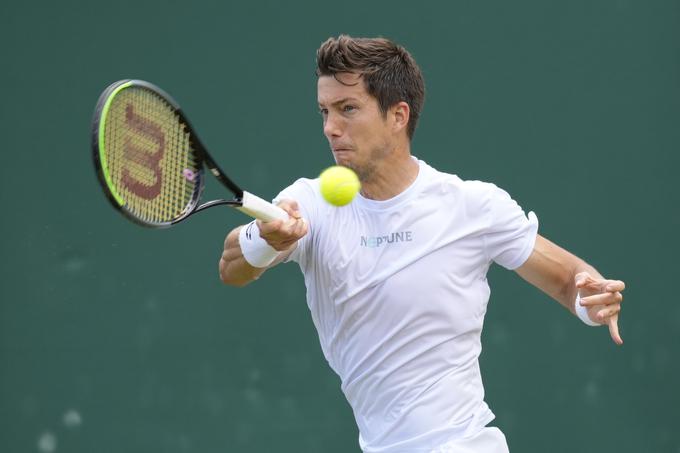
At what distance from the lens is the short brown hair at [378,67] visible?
3225 millimetres

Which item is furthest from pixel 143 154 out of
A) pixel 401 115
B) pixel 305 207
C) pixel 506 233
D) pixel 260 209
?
pixel 506 233

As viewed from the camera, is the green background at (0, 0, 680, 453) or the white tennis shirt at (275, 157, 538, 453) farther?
the green background at (0, 0, 680, 453)

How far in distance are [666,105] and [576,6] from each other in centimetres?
59

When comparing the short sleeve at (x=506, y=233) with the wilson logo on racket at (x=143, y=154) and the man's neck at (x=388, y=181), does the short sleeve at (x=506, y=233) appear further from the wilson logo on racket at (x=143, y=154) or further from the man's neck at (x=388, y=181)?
the wilson logo on racket at (x=143, y=154)

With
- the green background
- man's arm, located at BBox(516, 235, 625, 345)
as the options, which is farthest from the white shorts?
the green background

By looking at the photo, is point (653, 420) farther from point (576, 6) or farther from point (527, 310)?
point (576, 6)

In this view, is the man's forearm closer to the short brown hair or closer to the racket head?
the racket head

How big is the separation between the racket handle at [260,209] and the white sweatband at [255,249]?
136 millimetres

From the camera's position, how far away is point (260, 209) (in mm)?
2775

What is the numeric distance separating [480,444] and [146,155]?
1.20 metres

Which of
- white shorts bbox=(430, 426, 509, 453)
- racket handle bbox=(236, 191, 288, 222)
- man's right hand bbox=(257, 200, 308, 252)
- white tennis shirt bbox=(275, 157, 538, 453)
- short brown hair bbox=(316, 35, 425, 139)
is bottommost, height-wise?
white shorts bbox=(430, 426, 509, 453)

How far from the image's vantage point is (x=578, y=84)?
16.3ft

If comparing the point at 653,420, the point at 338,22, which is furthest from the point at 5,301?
the point at 653,420

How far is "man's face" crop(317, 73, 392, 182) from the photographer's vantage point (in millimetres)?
3213
